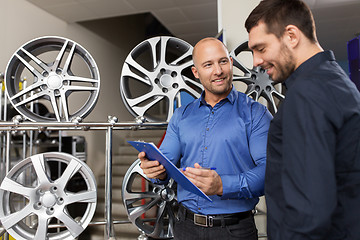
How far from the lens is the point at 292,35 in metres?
0.83

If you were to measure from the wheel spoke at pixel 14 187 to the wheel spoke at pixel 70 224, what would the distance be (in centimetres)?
19

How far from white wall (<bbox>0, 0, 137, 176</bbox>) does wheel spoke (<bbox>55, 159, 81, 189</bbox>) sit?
2.32 metres

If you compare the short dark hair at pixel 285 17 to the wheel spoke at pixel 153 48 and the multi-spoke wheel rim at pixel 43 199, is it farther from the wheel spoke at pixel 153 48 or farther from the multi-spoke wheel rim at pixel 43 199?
the multi-spoke wheel rim at pixel 43 199

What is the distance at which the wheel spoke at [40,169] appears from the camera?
1.61 metres

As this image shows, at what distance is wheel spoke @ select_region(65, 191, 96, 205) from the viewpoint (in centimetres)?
160

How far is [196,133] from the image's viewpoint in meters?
1.38

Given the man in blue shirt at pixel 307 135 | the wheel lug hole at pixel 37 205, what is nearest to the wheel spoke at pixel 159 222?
the wheel lug hole at pixel 37 205

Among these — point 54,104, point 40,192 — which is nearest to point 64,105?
point 54,104

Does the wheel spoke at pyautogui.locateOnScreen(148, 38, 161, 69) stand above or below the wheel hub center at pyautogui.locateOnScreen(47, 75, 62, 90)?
above

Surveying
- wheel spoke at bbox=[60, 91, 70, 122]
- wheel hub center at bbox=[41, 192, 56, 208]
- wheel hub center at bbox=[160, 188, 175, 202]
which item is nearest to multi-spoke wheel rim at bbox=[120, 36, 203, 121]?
wheel spoke at bbox=[60, 91, 70, 122]

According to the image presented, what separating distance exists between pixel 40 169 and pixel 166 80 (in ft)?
2.84

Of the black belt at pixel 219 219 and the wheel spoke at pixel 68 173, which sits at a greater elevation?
the wheel spoke at pixel 68 173

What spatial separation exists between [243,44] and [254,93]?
1.06ft

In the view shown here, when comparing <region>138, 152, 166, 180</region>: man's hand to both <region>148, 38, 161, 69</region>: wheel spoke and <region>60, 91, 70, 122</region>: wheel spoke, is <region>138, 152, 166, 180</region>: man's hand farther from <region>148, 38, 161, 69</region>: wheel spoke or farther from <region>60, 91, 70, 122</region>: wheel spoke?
<region>148, 38, 161, 69</region>: wheel spoke
